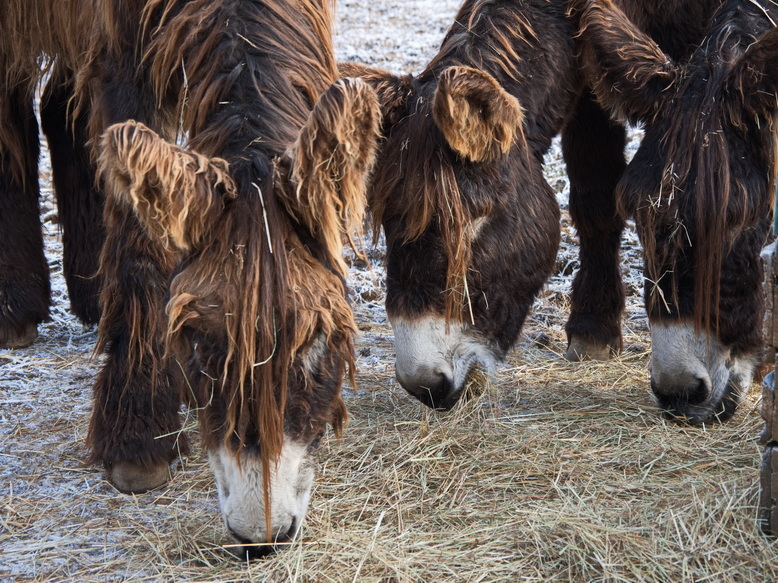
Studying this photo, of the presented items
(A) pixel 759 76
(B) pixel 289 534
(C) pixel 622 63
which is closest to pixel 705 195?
(A) pixel 759 76

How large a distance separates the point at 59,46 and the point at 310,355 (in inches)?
99.8

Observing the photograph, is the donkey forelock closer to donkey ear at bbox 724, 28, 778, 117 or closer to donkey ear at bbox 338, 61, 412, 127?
donkey ear at bbox 338, 61, 412, 127

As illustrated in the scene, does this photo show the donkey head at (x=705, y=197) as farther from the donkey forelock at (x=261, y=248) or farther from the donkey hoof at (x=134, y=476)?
the donkey hoof at (x=134, y=476)

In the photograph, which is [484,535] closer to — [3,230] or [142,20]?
[142,20]

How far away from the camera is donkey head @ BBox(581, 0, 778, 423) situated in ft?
10.2

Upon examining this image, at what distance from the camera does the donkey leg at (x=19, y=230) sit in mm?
4762

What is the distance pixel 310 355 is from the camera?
95.8 inches

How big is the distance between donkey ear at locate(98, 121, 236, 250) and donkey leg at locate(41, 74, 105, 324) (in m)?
2.72

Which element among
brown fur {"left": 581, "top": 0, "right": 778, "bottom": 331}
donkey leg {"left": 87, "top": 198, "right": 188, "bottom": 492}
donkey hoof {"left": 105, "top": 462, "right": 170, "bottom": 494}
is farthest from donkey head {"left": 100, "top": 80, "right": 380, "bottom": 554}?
brown fur {"left": 581, "top": 0, "right": 778, "bottom": 331}

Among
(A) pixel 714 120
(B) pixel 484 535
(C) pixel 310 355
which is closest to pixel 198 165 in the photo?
(C) pixel 310 355

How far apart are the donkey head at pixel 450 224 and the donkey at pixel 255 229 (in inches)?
22.7

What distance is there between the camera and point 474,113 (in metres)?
3.19

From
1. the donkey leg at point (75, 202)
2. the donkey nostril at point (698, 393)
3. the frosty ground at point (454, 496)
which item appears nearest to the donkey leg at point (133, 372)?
the frosty ground at point (454, 496)

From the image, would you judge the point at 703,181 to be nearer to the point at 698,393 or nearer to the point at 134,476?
the point at 698,393
